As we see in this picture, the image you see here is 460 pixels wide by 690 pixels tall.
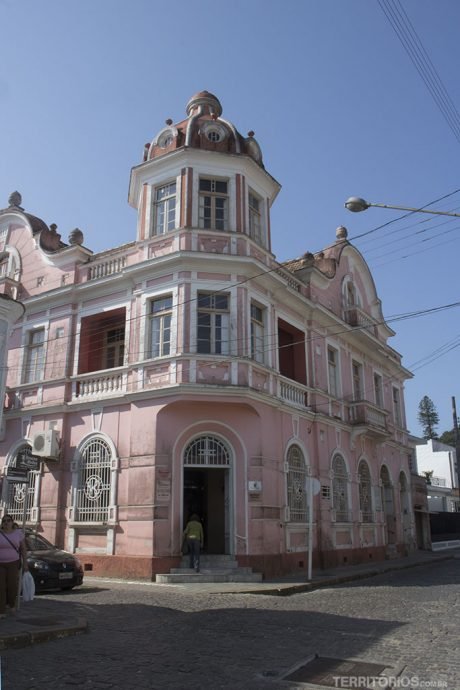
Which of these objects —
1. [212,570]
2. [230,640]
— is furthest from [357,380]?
[230,640]

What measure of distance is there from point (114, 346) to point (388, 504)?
15.1 meters

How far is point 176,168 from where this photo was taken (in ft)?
62.4

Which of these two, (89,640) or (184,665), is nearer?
(184,665)

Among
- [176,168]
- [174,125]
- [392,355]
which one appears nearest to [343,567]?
[392,355]

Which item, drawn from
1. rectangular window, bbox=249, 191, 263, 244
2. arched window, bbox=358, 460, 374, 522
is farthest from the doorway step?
rectangular window, bbox=249, 191, 263, 244

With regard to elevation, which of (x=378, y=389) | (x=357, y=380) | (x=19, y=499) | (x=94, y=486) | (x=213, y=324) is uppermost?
(x=378, y=389)

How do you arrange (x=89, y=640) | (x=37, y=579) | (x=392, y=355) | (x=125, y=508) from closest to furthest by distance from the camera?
(x=89, y=640)
(x=37, y=579)
(x=125, y=508)
(x=392, y=355)

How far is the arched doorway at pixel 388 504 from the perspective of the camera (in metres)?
27.0

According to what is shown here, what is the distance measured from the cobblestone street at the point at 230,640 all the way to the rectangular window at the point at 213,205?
35.2ft

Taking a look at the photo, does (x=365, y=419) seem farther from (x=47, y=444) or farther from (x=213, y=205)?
(x=47, y=444)

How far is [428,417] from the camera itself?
339 feet

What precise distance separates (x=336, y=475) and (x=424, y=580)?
→ 5645mm

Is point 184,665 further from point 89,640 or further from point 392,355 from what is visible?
point 392,355

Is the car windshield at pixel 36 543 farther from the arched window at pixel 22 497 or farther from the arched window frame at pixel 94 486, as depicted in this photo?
the arched window at pixel 22 497
